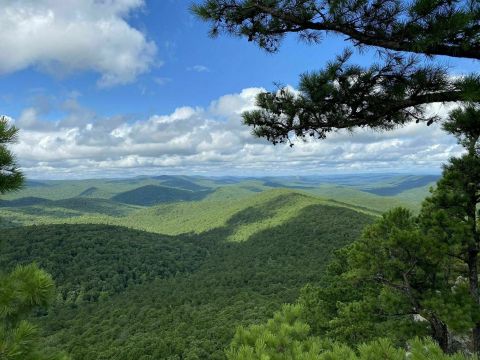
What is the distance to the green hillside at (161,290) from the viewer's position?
89.0 meters

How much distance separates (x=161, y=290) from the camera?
14788 cm

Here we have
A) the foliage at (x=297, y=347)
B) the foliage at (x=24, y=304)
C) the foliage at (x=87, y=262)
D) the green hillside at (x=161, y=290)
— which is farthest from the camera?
the foliage at (x=87, y=262)

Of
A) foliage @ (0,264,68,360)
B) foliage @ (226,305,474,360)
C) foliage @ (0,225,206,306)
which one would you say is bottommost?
foliage @ (0,225,206,306)

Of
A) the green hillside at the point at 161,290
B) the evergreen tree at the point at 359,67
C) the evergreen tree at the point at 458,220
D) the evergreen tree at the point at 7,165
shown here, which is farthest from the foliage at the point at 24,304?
the green hillside at the point at 161,290

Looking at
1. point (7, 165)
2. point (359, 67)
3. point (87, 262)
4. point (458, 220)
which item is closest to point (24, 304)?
point (7, 165)

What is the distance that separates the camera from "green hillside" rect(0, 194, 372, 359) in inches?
3504

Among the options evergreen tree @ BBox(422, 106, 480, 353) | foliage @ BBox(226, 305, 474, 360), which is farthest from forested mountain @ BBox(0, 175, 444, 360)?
foliage @ BBox(226, 305, 474, 360)

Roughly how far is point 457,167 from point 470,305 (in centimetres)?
784

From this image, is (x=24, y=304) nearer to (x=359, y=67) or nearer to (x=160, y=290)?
(x=359, y=67)

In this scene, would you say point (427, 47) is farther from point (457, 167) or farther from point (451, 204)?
point (451, 204)

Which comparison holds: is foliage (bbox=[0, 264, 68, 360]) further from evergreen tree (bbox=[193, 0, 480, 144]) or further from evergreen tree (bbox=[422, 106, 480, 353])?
evergreen tree (bbox=[422, 106, 480, 353])

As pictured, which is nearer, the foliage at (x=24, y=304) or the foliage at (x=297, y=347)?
the foliage at (x=297, y=347)

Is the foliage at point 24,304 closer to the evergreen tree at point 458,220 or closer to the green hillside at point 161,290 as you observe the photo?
the evergreen tree at point 458,220

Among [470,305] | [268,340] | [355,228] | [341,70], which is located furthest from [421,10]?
[355,228]
